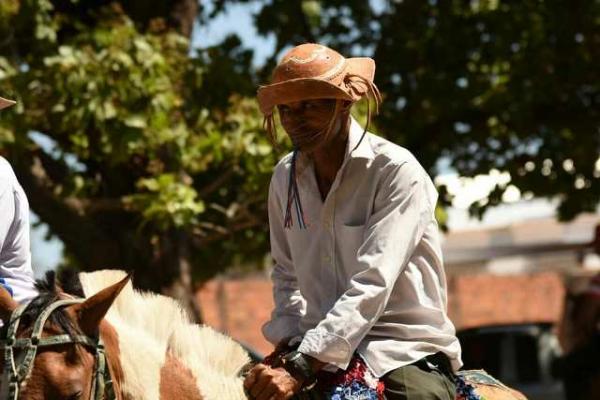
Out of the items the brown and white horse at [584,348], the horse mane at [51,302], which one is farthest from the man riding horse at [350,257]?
the brown and white horse at [584,348]

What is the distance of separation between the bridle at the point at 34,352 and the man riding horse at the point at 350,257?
551mm

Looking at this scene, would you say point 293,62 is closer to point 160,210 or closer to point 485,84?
point 160,210

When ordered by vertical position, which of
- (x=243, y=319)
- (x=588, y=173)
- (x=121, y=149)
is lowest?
(x=243, y=319)

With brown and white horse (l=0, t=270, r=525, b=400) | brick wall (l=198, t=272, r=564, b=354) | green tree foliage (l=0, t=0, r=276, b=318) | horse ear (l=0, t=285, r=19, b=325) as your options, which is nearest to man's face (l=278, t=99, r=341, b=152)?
brown and white horse (l=0, t=270, r=525, b=400)

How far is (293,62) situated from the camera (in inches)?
162

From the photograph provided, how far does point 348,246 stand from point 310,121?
0.47m

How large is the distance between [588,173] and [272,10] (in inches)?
130

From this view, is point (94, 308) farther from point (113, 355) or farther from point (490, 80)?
point (490, 80)

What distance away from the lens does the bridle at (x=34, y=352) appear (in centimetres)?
345

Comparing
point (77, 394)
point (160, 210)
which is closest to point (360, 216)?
point (77, 394)

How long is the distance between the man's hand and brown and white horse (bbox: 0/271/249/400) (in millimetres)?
164

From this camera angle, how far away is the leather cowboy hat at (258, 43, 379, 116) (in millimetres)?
4043

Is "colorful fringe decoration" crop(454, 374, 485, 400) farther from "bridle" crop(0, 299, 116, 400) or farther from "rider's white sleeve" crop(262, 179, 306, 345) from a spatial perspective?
"bridle" crop(0, 299, 116, 400)

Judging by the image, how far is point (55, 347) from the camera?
3.57 meters
